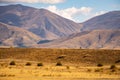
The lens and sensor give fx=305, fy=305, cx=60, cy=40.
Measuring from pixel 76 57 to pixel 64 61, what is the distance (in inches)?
161

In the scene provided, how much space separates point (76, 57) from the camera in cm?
7319

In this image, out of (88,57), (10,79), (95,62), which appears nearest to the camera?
(10,79)

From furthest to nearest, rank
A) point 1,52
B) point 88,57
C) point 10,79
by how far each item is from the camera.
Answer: point 1,52, point 88,57, point 10,79

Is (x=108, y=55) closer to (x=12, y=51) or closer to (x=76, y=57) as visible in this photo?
(x=76, y=57)

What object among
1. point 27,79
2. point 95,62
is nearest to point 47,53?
point 95,62

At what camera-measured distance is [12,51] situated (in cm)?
8531

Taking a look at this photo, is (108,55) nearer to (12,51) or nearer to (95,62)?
(95,62)

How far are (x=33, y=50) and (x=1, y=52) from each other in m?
8.85

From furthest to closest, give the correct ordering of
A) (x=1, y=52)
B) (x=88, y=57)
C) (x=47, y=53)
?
(x=1, y=52) < (x=47, y=53) < (x=88, y=57)

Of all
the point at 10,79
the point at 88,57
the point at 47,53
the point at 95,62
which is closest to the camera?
the point at 10,79

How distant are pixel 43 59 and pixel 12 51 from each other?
15.1 metres

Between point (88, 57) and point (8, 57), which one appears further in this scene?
point (8, 57)

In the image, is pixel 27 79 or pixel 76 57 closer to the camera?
pixel 27 79

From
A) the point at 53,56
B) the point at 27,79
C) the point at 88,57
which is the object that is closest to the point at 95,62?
the point at 88,57
